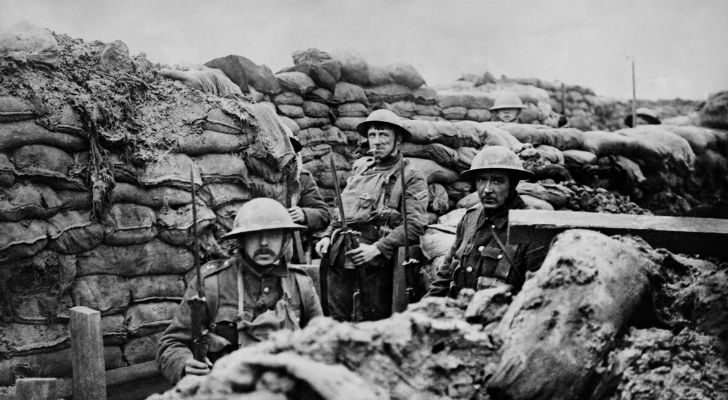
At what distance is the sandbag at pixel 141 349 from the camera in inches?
177

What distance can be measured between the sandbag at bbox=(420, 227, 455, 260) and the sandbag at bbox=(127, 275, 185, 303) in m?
1.91

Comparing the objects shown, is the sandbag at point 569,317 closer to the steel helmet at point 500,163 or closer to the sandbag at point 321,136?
the steel helmet at point 500,163

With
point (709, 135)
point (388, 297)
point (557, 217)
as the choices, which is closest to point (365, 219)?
point (388, 297)

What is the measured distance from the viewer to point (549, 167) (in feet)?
22.5

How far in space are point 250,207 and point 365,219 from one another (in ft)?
5.95

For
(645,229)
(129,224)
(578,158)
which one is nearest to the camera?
(645,229)

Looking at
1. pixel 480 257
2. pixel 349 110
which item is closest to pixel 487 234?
→ pixel 480 257

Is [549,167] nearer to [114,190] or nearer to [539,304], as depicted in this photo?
[114,190]

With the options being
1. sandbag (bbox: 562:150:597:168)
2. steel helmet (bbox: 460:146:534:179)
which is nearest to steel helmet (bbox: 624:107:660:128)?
sandbag (bbox: 562:150:597:168)

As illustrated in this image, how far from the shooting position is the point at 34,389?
3.38m

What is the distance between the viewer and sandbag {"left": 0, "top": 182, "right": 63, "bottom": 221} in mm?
3936

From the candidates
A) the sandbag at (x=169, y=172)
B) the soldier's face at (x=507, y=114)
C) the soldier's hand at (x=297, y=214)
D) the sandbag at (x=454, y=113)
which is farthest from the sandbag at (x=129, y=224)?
the soldier's face at (x=507, y=114)

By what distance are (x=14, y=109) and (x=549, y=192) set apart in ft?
14.8

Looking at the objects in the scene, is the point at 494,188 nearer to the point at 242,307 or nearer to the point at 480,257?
the point at 480,257
